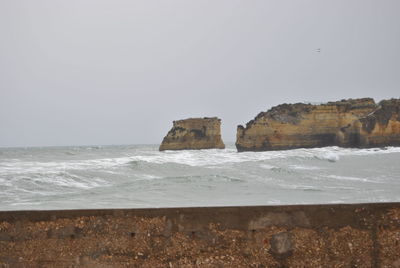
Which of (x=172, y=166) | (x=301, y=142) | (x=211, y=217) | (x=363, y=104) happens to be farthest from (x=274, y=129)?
(x=211, y=217)

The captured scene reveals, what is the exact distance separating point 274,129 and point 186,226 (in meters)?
54.0

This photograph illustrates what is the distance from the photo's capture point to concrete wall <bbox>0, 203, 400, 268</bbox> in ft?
8.50

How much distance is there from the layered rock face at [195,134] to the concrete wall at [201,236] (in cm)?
6532

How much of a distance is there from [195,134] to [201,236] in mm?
65898

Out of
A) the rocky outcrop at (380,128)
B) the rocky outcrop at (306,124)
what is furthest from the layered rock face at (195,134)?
the rocky outcrop at (380,128)

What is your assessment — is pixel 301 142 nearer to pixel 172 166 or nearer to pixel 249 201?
pixel 172 166

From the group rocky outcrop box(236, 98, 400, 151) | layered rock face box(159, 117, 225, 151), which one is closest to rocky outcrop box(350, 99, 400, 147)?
rocky outcrop box(236, 98, 400, 151)

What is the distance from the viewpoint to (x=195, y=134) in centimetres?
6856

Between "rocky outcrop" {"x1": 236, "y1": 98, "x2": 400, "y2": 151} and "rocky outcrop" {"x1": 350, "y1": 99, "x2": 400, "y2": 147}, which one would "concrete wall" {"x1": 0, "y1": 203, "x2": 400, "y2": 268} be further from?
"rocky outcrop" {"x1": 236, "y1": 98, "x2": 400, "y2": 151}

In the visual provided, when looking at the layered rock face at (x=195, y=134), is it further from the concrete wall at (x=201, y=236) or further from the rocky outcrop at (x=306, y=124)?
the concrete wall at (x=201, y=236)

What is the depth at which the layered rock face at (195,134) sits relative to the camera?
6856cm

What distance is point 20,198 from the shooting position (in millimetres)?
11625

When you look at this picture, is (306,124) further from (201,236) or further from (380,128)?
(201,236)

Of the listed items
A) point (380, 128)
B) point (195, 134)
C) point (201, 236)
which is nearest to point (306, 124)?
point (380, 128)
